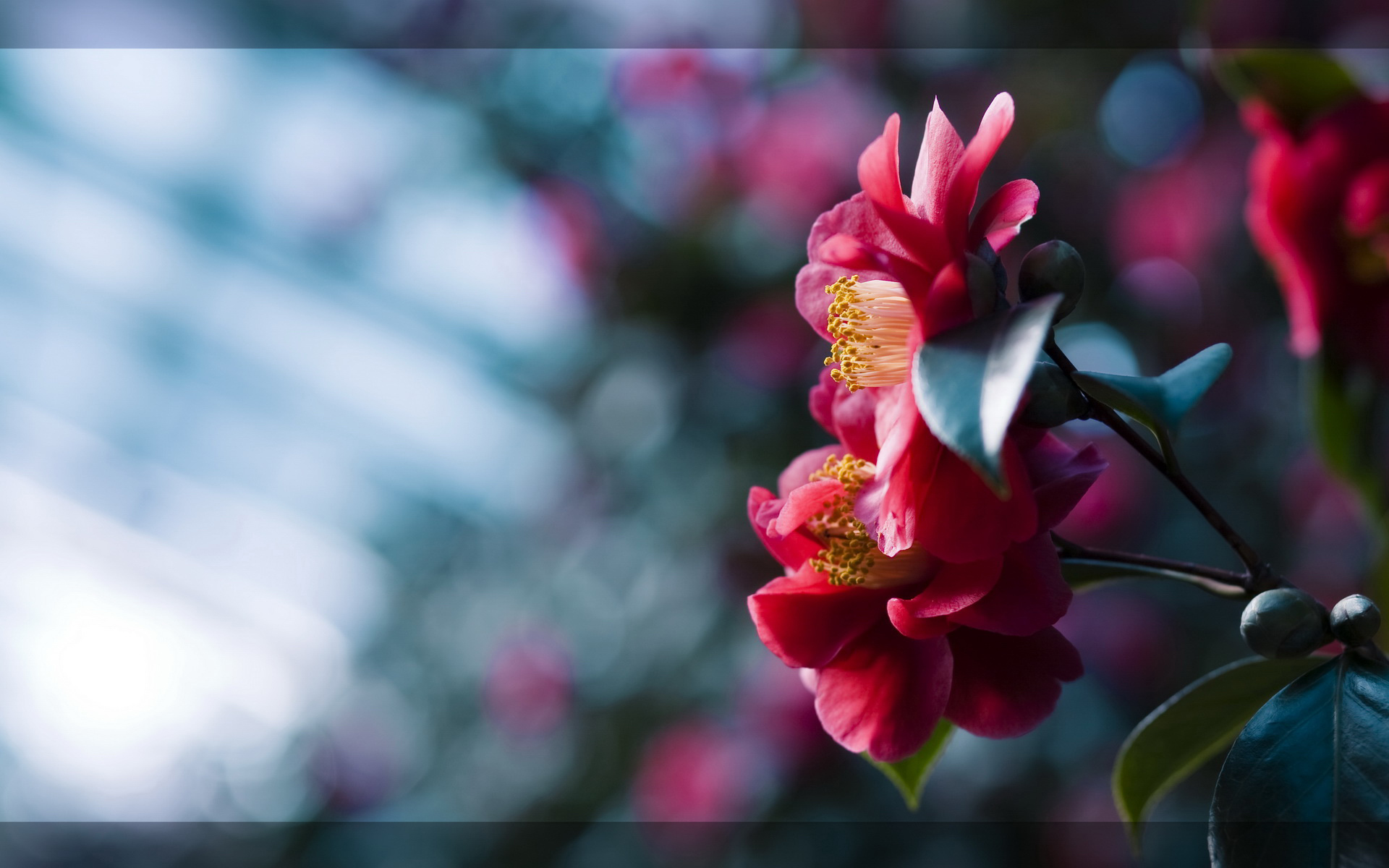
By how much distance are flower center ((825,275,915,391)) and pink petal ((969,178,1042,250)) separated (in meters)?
0.05

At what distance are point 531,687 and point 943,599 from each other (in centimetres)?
203

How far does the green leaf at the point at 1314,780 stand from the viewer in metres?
0.33

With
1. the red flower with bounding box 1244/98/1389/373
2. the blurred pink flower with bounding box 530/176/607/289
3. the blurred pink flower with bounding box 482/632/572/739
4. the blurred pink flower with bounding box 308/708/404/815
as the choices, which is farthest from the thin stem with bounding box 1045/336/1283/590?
the blurred pink flower with bounding box 308/708/404/815

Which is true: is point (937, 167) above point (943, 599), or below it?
above

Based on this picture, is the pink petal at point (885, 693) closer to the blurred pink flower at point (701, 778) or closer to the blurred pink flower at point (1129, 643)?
the blurred pink flower at point (1129, 643)

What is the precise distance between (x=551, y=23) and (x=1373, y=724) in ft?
6.46

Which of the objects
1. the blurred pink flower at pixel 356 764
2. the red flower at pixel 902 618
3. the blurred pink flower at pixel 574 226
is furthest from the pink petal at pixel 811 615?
the blurred pink flower at pixel 356 764

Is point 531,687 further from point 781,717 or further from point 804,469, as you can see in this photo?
point 804,469

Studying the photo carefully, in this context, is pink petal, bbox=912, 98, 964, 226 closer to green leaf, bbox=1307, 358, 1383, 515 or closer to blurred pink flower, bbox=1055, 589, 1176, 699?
green leaf, bbox=1307, 358, 1383, 515

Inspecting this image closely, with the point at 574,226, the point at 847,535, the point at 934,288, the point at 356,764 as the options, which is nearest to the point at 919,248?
the point at 934,288

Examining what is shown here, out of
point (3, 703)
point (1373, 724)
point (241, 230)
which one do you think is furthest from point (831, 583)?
point (3, 703)

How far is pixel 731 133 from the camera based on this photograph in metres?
1.71

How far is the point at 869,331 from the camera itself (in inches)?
16.5

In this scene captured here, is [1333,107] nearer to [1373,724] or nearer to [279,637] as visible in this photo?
[1373,724]
